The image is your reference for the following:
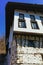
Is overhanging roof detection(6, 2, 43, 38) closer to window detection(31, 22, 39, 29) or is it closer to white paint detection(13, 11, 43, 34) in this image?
white paint detection(13, 11, 43, 34)

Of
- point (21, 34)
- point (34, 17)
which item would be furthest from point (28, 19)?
point (21, 34)

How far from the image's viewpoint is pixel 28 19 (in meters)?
12.4

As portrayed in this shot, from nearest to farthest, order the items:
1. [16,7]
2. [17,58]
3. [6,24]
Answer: [17,58] < [16,7] < [6,24]

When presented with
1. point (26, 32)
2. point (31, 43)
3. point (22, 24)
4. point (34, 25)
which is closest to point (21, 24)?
point (22, 24)

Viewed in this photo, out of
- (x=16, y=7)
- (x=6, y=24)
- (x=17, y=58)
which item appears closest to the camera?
(x=17, y=58)

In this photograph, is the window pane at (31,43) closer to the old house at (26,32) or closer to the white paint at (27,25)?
the old house at (26,32)

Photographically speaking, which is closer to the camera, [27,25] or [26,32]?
[26,32]

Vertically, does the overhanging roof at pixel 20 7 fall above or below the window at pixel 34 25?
above

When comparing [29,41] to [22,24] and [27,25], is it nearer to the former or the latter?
[27,25]

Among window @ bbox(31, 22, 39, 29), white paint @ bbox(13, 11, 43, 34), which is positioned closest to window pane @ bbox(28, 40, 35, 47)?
Answer: white paint @ bbox(13, 11, 43, 34)

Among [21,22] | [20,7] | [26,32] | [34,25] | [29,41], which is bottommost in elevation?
[29,41]

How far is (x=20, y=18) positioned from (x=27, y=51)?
2.23 metres

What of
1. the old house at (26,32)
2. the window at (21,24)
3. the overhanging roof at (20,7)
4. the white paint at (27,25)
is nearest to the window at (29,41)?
the old house at (26,32)

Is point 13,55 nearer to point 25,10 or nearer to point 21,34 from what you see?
point 21,34
